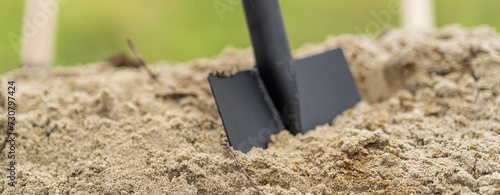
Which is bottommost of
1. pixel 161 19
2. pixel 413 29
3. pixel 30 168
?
pixel 30 168

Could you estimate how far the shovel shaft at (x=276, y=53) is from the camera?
0.98m

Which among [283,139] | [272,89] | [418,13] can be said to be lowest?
[283,139]

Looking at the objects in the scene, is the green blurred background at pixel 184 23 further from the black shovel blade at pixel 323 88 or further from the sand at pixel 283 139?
the black shovel blade at pixel 323 88

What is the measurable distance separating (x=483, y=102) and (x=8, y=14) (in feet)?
7.82

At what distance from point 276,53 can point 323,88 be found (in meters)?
0.18

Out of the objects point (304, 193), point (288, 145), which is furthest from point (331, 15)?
point (304, 193)

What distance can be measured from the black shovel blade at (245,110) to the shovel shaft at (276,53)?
0.11 ft

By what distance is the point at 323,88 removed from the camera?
107cm

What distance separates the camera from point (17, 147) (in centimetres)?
91

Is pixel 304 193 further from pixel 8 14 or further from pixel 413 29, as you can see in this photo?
pixel 8 14

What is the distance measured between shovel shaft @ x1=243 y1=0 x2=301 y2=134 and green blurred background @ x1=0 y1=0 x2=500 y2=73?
1.61 metres

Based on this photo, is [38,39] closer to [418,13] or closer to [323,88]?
[323,88]

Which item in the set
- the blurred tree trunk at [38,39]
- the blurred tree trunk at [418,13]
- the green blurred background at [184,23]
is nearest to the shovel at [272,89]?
the blurred tree trunk at [38,39]

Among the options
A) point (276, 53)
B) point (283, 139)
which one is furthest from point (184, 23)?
point (283, 139)
